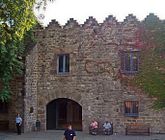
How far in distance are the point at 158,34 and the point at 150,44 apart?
1.43 metres

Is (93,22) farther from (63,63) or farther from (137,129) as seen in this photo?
(137,129)

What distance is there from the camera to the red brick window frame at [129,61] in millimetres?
28109

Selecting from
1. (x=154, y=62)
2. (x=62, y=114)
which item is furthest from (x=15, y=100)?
(x=154, y=62)

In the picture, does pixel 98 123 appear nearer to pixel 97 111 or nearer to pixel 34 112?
pixel 97 111

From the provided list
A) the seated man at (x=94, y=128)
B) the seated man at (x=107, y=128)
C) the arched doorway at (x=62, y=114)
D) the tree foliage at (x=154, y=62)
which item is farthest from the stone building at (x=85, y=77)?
the tree foliage at (x=154, y=62)

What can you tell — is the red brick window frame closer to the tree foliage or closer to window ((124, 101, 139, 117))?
window ((124, 101, 139, 117))

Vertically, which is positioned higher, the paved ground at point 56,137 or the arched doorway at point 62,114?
the arched doorway at point 62,114

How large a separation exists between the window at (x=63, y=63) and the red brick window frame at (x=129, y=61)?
3806mm

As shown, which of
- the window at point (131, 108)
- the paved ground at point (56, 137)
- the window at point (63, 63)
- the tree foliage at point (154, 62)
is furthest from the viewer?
the window at point (63, 63)

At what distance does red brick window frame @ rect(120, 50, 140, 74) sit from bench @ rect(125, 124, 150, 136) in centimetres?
349

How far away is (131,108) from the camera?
28000mm

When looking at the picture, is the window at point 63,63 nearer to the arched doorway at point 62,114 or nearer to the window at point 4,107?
the arched doorway at point 62,114

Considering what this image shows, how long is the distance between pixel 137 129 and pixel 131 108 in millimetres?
1432

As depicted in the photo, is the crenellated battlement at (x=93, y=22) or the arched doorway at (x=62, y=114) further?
the arched doorway at (x=62, y=114)
